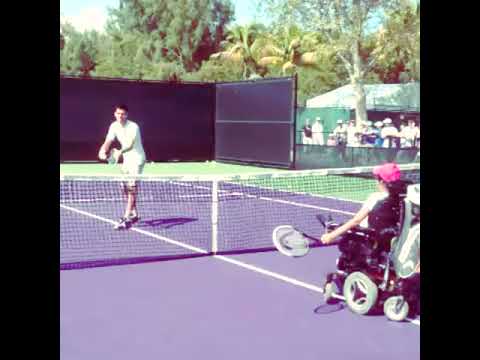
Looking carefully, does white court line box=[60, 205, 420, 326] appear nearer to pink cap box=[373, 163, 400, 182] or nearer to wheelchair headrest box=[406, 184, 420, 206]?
wheelchair headrest box=[406, 184, 420, 206]

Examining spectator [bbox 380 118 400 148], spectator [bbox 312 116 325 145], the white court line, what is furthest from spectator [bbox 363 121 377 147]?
the white court line

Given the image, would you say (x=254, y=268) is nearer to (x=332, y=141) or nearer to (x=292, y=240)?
(x=292, y=240)

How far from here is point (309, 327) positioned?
5051 millimetres

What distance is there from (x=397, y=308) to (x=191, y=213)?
631cm

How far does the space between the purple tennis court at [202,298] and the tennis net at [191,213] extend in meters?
0.04

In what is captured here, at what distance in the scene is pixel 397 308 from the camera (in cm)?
519

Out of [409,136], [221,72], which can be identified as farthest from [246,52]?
[409,136]

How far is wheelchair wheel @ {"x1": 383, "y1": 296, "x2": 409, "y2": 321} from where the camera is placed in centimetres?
518

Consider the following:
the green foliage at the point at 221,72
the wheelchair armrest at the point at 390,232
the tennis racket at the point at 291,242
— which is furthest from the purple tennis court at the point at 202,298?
the green foliage at the point at 221,72

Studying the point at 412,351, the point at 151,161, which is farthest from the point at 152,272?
the point at 151,161

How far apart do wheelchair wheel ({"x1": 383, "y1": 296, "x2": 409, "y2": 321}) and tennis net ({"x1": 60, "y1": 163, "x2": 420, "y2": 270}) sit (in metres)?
2.88
